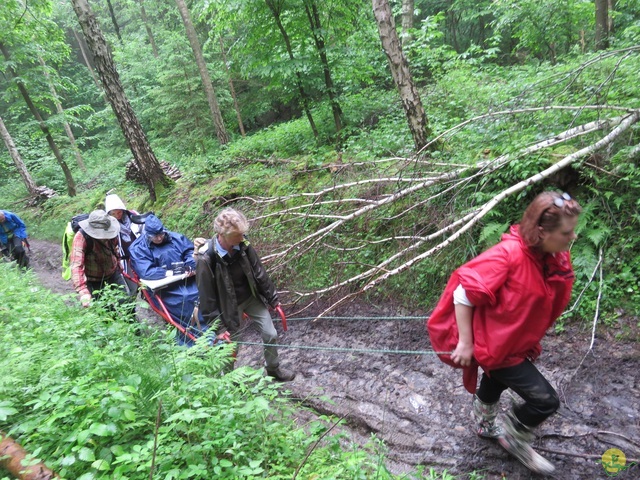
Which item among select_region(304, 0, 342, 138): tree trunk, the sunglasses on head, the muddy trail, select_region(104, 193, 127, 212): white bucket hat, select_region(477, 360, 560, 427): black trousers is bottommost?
the muddy trail

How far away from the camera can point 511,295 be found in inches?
85.2

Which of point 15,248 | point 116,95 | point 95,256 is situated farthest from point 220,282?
point 116,95

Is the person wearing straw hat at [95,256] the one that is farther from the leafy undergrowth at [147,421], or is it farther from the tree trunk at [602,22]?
the tree trunk at [602,22]

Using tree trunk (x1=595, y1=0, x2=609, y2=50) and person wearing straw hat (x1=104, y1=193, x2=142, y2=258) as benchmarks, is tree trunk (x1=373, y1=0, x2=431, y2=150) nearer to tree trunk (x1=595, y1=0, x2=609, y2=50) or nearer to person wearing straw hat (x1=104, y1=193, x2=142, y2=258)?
person wearing straw hat (x1=104, y1=193, x2=142, y2=258)

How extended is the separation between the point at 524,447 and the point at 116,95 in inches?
419

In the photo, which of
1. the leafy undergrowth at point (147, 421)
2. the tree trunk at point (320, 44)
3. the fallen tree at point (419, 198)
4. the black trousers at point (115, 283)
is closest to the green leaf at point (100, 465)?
the leafy undergrowth at point (147, 421)

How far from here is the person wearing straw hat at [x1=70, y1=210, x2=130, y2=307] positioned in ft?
14.0

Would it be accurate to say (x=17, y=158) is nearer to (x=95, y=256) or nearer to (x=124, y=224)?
(x=124, y=224)

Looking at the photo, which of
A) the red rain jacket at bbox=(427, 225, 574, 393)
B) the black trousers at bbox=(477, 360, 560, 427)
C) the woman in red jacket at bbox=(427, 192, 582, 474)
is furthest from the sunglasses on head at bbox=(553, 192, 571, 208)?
the black trousers at bbox=(477, 360, 560, 427)

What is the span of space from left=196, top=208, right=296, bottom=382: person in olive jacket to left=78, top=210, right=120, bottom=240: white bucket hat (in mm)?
1646

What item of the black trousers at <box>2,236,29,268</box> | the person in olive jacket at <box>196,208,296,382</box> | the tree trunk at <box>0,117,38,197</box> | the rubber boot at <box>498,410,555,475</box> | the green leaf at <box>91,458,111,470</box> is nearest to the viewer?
the green leaf at <box>91,458,111,470</box>

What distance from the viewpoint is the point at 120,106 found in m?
9.30

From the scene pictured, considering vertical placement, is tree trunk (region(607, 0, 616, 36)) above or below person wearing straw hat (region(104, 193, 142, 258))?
above

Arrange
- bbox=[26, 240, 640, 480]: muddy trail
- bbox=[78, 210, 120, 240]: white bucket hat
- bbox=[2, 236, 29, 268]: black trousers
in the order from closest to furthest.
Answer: bbox=[26, 240, 640, 480]: muddy trail
bbox=[78, 210, 120, 240]: white bucket hat
bbox=[2, 236, 29, 268]: black trousers
